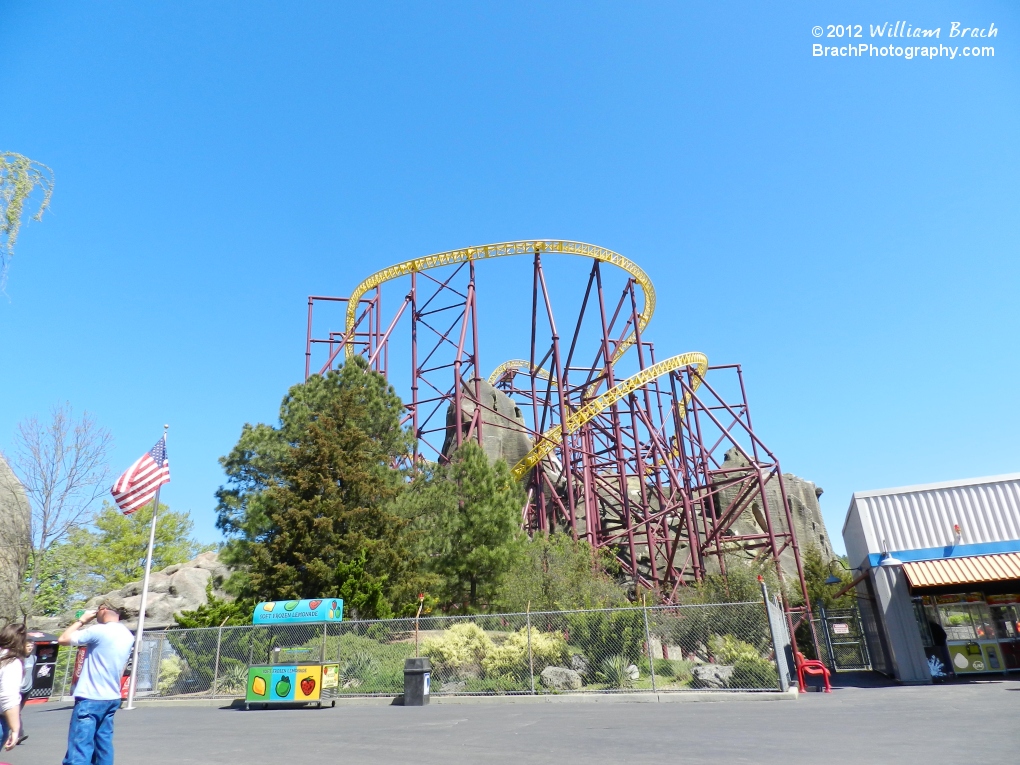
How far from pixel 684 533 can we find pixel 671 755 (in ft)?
96.5

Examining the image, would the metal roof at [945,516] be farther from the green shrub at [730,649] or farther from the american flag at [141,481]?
the american flag at [141,481]

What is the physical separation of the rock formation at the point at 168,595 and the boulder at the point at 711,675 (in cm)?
2238

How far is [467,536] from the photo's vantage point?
2023 centimetres

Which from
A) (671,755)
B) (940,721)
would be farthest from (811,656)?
(671,755)

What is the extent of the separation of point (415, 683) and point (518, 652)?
214cm

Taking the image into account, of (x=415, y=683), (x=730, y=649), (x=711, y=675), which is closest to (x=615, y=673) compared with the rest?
(x=711, y=675)

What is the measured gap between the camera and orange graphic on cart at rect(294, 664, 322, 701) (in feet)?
41.8

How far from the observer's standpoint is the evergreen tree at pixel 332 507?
55.8 ft

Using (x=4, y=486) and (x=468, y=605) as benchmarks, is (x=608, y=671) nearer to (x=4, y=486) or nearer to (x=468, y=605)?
(x=468, y=605)

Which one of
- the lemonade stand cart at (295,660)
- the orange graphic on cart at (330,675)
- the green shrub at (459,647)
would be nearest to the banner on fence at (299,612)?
the lemonade stand cart at (295,660)

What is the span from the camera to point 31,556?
24.8 metres

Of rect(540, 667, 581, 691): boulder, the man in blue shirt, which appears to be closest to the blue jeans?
the man in blue shirt

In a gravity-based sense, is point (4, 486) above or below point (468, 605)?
above

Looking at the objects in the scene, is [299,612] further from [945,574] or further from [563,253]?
[563,253]
